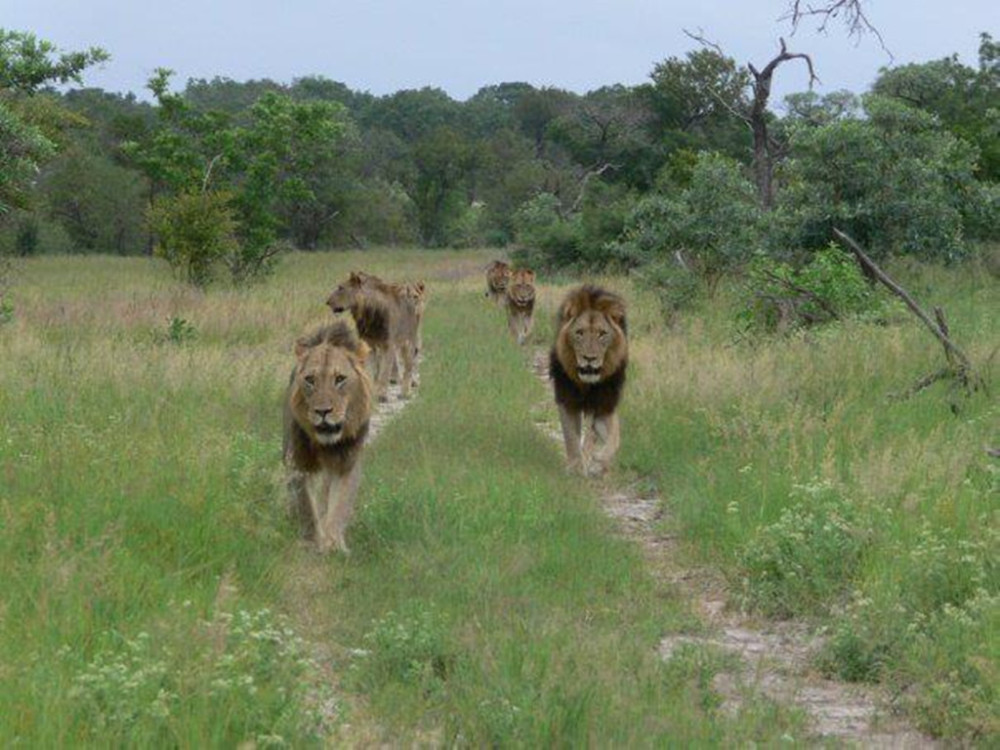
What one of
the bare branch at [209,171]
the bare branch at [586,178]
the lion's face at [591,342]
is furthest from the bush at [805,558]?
the bare branch at [586,178]

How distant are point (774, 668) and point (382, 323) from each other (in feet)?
36.0

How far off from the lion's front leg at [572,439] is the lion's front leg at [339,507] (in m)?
3.51

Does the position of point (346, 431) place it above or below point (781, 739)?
above

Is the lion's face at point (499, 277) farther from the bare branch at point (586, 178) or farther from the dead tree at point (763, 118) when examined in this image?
the bare branch at point (586, 178)

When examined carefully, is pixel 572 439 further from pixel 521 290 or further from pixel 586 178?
pixel 586 178

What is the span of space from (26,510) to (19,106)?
14.8 metres

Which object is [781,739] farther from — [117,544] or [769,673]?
[117,544]

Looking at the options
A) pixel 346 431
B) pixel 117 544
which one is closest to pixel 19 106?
pixel 346 431

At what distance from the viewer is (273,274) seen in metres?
38.2

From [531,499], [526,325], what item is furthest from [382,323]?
[531,499]

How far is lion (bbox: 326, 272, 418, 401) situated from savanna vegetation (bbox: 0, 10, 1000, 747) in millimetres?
611

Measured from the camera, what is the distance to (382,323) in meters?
17.0

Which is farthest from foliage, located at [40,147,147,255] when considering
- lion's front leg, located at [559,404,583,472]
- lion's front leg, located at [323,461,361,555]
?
lion's front leg, located at [323,461,361,555]

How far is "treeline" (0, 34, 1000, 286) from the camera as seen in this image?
19.3 metres
